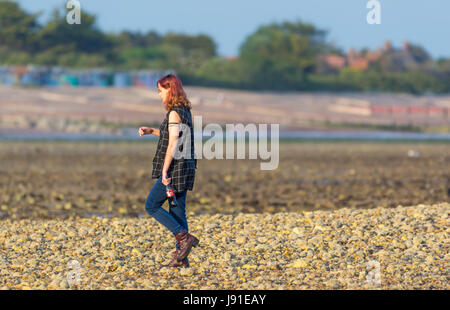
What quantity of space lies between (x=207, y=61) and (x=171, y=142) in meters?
79.1

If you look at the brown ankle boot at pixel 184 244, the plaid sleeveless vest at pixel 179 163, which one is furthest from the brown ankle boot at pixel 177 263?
the plaid sleeveless vest at pixel 179 163

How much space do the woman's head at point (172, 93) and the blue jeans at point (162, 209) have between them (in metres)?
0.77

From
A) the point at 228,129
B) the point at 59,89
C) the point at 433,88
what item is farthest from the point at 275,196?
the point at 433,88

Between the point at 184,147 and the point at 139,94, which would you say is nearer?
the point at 184,147

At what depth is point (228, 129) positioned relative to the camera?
5259 cm

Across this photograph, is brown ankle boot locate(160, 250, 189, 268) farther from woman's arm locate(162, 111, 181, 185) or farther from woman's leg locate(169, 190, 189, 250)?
woman's arm locate(162, 111, 181, 185)

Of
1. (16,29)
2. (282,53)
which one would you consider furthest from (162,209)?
(282,53)

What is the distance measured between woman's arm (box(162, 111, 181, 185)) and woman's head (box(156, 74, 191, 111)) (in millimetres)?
97

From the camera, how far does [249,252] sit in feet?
33.8

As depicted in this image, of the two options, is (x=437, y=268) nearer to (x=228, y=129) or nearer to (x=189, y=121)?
(x=189, y=121)

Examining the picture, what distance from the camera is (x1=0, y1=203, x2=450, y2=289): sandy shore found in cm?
884
